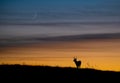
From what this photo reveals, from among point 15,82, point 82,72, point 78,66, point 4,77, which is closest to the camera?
point 15,82

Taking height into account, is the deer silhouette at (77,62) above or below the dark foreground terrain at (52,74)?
above

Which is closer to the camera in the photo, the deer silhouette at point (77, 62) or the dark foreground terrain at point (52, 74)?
the dark foreground terrain at point (52, 74)

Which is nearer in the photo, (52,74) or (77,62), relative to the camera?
(52,74)

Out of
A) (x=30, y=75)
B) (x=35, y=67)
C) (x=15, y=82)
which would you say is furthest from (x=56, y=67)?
(x=15, y=82)

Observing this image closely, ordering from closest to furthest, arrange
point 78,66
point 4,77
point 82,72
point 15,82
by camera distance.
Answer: point 15,82
point 4,77
point 82,72
point 78,66

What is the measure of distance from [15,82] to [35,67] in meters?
5.12

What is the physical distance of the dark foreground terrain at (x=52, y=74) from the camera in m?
22.9

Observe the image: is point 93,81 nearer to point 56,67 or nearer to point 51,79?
point 51,79

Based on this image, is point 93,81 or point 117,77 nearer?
point 93,81

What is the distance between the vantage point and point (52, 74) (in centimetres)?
2472

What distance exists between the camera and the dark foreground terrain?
2294 cm

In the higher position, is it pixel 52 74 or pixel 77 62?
pixel 77 62

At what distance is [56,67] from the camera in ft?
89.2

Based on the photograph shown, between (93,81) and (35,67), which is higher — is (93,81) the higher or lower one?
the lower one
